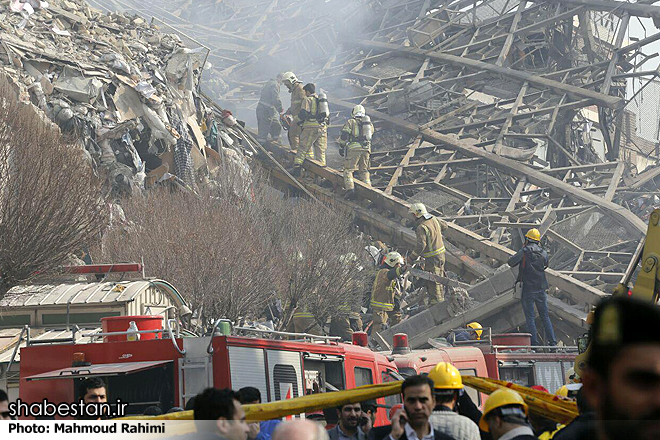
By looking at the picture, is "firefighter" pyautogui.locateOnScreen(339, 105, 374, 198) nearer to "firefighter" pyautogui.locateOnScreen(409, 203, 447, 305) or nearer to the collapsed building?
the collapsed building

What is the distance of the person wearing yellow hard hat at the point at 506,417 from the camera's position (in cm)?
387

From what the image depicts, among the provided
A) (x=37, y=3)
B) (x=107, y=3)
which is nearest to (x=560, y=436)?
(x=37, y=3)

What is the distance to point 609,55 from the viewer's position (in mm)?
41188

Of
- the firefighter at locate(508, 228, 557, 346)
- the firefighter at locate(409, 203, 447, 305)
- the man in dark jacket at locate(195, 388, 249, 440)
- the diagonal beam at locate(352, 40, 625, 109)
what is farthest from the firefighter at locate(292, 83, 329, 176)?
the man in dark jacket at locate(195, 388, 249, 440)

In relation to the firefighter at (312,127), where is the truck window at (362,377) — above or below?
below

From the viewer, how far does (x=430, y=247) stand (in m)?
23.8

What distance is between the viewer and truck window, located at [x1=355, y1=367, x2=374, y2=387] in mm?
10750

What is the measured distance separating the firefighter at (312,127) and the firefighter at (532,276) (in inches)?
530

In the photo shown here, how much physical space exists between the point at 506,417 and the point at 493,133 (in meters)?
33.0

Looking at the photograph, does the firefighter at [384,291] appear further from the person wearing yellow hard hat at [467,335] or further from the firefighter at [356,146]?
the firefighter at [356,146]

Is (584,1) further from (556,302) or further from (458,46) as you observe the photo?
(556,302)

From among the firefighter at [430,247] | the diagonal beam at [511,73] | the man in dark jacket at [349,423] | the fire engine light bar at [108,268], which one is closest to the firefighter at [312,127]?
the firefighter at [430,247]

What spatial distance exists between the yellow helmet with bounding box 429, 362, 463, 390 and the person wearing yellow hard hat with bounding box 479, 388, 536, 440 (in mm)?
1157

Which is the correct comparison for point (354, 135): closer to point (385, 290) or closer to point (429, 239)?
point (429, 239)
